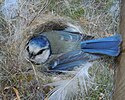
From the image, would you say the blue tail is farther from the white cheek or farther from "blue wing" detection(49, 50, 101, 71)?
the white cheek

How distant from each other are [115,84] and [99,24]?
0.33 metres

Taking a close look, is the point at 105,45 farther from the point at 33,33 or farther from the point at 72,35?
the point at 33,33

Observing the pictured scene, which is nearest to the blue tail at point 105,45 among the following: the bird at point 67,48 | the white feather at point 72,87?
the bird at point 67,48

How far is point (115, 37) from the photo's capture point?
1646 mm

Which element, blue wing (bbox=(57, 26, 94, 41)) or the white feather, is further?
blue wing (bbox=(57, 26, 94, 41))

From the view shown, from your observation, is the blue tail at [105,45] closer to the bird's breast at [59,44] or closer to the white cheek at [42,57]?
the bird's breast at [59,44]

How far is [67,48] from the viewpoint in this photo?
1.75 metres

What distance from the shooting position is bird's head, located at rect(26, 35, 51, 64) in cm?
176

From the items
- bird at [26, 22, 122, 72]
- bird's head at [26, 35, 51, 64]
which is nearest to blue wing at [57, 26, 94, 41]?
bird at [26, 22, 122, 72]

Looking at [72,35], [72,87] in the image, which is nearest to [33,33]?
[72,35]

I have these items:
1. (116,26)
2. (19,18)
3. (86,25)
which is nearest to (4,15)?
(19,18)

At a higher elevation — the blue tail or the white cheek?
the blue tail

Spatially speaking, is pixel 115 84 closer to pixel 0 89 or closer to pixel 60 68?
pixel 60 68

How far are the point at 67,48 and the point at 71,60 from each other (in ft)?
0.25
